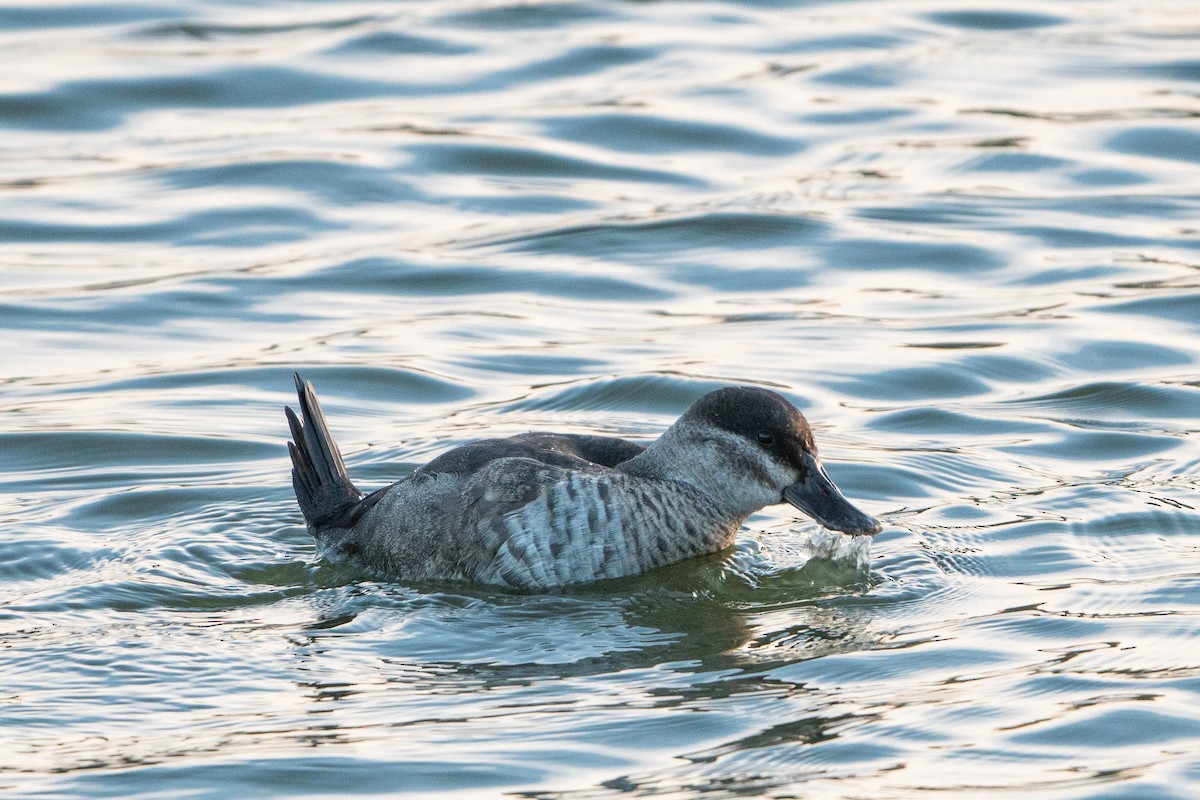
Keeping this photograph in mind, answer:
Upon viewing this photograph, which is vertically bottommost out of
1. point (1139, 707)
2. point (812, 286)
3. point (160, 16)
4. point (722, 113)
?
point (1139, 707)

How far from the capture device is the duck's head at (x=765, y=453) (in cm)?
731

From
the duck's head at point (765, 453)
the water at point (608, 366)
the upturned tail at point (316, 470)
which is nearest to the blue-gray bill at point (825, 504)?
the duck's head at point (765, 453)

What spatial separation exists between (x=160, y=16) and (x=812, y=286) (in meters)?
8.41

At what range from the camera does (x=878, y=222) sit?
12.8 meters

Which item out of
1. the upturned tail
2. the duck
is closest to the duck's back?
the duck

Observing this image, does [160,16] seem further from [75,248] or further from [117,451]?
[117,451]

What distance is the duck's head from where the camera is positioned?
24.0 ft

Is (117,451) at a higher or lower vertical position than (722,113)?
lower

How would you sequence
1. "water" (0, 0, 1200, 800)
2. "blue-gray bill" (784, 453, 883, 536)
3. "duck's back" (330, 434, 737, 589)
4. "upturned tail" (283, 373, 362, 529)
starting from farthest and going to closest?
"upturned tail" (283, 373, 362, 529), "duck's back" (330, 434, 737, 589), "blue-gray bill" (784, 453, 883, 536), "water" (0, 0, 1200, 800)

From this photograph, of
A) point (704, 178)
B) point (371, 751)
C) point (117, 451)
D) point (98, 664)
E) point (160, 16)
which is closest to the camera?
point (371, 751)

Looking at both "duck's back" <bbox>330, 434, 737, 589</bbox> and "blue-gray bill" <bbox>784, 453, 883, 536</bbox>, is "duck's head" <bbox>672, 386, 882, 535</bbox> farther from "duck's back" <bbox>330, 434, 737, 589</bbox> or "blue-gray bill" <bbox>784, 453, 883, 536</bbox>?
"duck's back" <bbox>330, 434, 737, 589</bbox>

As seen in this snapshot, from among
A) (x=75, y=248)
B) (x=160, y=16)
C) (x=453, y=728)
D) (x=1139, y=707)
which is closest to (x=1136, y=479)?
(x=1139, y=707)

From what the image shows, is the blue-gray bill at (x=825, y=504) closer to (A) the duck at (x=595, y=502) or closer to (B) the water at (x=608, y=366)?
(A) the duck at (x=595, y=502)

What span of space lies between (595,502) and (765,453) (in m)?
0.69
